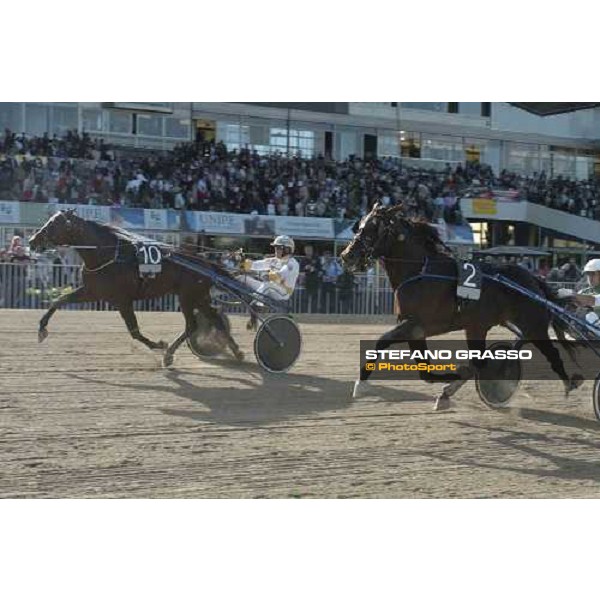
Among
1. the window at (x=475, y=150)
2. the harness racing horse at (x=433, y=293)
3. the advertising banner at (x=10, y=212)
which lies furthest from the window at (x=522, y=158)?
the advertising banner at (x=10, y=212)

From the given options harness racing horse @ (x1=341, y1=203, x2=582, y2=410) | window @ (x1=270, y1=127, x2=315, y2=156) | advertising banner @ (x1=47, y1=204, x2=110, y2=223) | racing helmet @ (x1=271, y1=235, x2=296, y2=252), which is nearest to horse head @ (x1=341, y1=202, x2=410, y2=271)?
harness racing horse @ (x1=341, y1=203, x2=582, y2=410)

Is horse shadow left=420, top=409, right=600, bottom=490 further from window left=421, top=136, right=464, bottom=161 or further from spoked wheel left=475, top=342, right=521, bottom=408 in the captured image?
window left=421, top=136, right=464, bottom=161

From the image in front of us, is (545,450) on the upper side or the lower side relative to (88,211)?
lower

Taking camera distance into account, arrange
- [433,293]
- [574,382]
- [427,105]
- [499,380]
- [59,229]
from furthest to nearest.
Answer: [59,229]
[574,382]
[499,380]
[433,293]
[427,105]

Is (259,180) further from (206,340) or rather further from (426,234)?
(206,340)

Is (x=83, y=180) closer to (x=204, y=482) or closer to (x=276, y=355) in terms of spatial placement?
(x=276, y=355)

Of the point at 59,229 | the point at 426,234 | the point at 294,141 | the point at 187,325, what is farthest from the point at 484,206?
the point at 59,229

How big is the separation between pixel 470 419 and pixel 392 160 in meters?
2.32

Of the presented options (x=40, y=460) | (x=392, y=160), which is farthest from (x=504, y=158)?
(x=40, y=460)

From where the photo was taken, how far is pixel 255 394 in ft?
24.7

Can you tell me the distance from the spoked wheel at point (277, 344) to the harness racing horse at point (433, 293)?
160 centimetres

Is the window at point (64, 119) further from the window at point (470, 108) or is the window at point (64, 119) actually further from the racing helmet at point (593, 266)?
the racing helmet at point (593, 266)

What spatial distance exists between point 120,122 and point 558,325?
3.94 meters

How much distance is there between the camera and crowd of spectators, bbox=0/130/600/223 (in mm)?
7172
